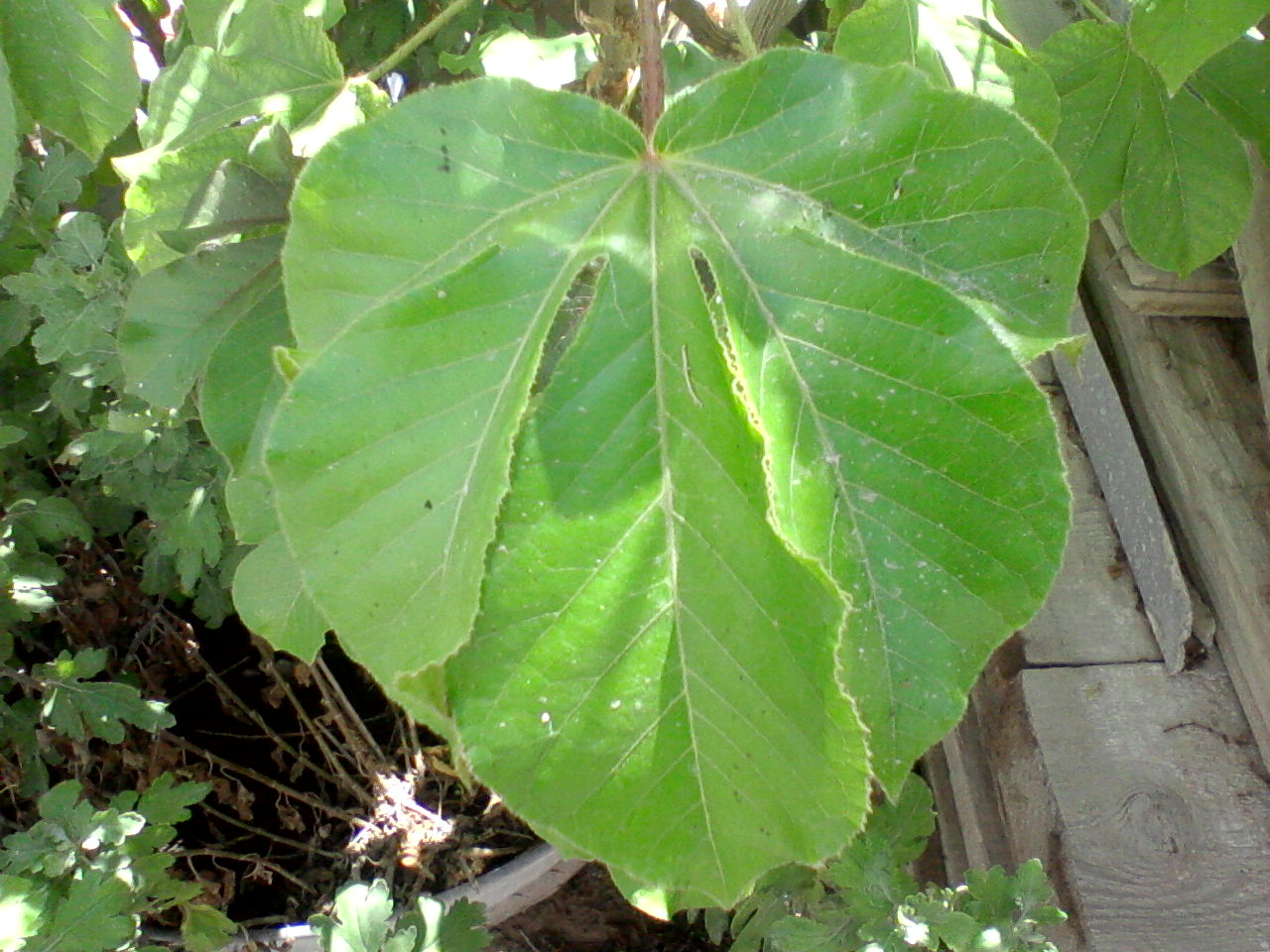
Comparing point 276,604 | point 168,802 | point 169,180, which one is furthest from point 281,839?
point 169,180

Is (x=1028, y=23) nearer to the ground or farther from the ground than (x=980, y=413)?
farther from the ground

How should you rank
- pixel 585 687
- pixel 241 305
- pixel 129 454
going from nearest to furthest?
pixel 585 687
pixel 241 305
pixel 129 454

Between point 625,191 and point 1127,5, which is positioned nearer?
point 625,191

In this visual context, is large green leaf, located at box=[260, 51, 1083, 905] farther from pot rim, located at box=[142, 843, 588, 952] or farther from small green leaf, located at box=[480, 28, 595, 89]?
pot rim, located at box=[142, 843, 588, 952]

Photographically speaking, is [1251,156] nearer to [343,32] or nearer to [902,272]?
[902,272]

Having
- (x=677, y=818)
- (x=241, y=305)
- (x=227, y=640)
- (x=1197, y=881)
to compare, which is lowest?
(x=227, y=640)

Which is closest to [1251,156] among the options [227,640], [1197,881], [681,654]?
[1197,881]
